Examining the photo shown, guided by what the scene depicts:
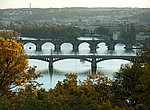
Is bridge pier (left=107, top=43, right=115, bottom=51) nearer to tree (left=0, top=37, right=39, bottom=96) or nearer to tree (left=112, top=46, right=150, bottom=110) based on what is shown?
tree (left=112, top=46, right=150, bottom=110)

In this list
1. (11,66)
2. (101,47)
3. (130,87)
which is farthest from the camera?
(101,47)

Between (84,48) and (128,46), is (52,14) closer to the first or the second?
(84,48)

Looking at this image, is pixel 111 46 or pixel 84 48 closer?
pixel 111 46

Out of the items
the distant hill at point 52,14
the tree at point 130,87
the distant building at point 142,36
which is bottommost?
the tree at point 130,87

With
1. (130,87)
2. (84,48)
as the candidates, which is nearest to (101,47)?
(84,48)

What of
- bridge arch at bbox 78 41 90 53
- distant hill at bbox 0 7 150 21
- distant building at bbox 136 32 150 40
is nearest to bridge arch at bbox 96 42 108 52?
bridge arch at bbox 78 41 90 53

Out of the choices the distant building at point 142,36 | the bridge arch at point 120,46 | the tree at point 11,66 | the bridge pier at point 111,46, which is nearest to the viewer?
the tree at point 11,66

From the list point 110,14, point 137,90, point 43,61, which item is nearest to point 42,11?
point 110,14

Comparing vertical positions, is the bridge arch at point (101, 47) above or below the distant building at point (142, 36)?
below

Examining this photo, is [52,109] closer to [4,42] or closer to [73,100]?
[73,100]

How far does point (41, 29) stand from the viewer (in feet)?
133

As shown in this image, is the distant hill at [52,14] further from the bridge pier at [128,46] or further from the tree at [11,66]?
the tree at [11,66]

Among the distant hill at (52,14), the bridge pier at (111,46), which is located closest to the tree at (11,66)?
the bridge pier at (111,46)

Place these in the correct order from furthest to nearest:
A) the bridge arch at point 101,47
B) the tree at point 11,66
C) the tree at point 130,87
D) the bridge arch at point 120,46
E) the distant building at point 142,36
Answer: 1. the distant building at point 142,36
2. the bridge arch at point 120,46
3. the bridge arch at point 101,47
4. the tree at point 130,87
5. the tree at point 11,66
